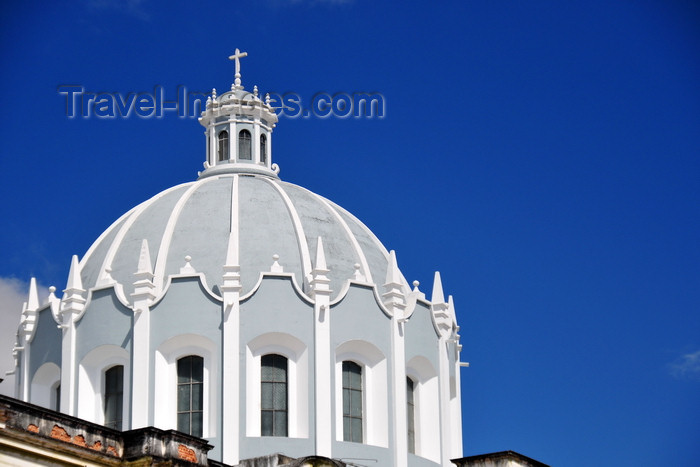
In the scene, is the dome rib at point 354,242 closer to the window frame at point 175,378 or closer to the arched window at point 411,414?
the arched window at point 411,414

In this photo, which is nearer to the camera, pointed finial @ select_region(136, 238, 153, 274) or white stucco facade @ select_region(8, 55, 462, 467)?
white stucco facade @ select_region(8, 55, 462, 467)

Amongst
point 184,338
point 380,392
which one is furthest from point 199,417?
point 380,392

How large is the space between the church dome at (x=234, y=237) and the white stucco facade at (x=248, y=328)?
53 mm

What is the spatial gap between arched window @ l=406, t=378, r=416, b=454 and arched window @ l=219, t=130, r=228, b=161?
9.74 m

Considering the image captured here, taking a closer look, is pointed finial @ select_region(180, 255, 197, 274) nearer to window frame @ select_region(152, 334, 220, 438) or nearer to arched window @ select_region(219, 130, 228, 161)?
window frame @ select_region(152, 334, 220, 438)

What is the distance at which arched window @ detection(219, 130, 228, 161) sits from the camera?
51.3m

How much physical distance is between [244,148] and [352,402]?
1009 centimetres

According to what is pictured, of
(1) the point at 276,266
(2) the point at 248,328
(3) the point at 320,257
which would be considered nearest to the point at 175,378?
(2) the point at 248,328

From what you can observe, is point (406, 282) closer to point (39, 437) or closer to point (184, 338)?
point (184, 338)

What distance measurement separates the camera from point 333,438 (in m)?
44.3

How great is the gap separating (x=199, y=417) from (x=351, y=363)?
488 cm

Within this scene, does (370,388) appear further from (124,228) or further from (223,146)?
(223,146)

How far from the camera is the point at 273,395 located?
4472 centimetres

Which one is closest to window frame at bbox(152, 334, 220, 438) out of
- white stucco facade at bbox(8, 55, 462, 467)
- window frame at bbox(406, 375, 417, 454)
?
white stucco facade at bbox(8, 55, 462, 467)
